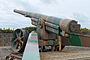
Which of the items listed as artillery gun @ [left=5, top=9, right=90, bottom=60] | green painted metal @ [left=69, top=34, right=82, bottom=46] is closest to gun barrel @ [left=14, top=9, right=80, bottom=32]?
artillery gun @ [left=5, top=9, right=90, bottom=60]

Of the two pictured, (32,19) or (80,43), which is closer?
(80,43)

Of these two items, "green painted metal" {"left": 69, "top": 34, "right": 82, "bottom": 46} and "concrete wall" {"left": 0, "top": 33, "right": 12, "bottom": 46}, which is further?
"concrete wall" {"left": 0, "top": 33, "right": 12, "bottom": 46}

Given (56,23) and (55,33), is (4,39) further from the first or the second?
(56,23)

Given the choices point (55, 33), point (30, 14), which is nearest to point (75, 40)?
point (55, 33)

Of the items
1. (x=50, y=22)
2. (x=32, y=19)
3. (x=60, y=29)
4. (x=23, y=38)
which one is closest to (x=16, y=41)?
(x=23, y=38)

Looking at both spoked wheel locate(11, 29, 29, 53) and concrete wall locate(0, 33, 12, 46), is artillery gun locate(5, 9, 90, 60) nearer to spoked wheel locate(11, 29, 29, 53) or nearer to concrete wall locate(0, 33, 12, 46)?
spoked wheel locate(11, 29, 29, 53)

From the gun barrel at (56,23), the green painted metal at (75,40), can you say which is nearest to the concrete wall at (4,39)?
the gun barrel at (56,23)

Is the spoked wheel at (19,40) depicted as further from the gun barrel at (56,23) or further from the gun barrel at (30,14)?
the gun barrel at (30,14)

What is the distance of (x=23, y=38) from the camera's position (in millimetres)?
5863

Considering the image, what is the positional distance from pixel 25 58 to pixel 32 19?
15.2 feet

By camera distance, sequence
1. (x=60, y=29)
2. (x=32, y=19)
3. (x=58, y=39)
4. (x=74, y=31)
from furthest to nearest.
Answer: (x=32, y=19) → (x=58, y=39) → (x=60, y=29) → (x=74, y=31)

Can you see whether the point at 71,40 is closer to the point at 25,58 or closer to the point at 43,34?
the point at 43,34

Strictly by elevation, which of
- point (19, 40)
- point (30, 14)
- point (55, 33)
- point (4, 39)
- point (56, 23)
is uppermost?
point (30, 14)

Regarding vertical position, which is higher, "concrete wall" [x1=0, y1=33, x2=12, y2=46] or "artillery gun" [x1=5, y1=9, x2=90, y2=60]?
"artillery gun" [x1=5, y1=9, x2=90, y2=60]
